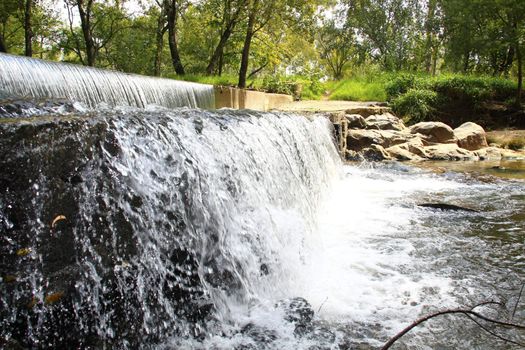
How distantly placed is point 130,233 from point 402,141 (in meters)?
10.7

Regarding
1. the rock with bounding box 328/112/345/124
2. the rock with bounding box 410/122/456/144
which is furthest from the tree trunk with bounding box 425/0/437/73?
the rock with bounding box 328/112/345/124

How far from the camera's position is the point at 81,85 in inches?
239

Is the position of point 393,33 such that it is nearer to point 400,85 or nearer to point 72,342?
point 400,85

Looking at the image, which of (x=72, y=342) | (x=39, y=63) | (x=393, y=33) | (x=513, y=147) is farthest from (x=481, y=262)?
(x=393, y=33)

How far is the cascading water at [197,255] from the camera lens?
199cm

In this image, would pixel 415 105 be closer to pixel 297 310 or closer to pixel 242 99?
pixel 242 99

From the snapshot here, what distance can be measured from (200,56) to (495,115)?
53.5 feet

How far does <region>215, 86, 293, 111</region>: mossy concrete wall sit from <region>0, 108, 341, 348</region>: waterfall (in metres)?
6.64

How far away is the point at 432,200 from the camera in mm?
6227

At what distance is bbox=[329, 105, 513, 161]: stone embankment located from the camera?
10625 mm

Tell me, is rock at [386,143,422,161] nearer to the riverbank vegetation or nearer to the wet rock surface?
the riverbank vegetation

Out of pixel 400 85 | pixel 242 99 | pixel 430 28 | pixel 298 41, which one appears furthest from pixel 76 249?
pixel 430 28

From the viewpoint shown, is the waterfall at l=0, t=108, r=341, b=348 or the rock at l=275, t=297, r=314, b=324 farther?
the rock at l=275, t=297, r=314, b=324

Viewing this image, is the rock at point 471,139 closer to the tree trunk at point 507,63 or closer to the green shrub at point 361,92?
the green shrub at point 361,92
